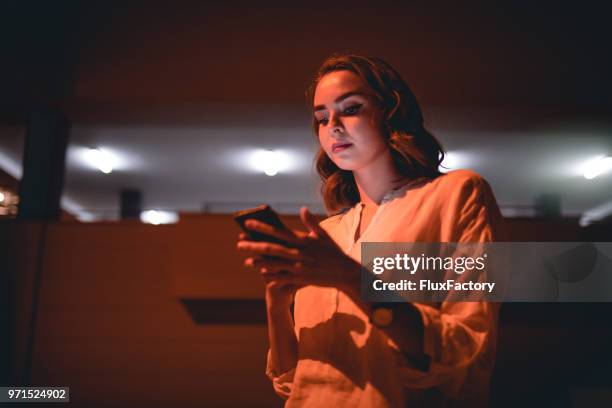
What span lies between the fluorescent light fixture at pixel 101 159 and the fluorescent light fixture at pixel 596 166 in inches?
238

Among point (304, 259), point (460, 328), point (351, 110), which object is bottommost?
point (460, 328)

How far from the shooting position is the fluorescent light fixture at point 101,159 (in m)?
4.90

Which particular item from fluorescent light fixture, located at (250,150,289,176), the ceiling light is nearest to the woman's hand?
fluorescent light fixture, located at (250,150,289,176)

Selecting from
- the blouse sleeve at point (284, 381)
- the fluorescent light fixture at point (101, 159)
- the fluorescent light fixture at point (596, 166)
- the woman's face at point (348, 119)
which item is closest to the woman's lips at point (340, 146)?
the woman's face at point (348, 119)

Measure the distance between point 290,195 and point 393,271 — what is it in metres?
5.90

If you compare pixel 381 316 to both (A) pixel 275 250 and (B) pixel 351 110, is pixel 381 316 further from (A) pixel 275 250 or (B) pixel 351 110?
(B) pixel 351 110

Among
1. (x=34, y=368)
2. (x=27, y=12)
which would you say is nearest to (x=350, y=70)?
(x=34, y=368)

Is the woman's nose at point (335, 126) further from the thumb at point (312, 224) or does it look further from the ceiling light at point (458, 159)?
the ceiling light at point (458, 159)

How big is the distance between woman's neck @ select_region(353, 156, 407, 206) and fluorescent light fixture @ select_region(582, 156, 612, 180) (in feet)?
17.0

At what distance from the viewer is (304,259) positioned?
606 mm

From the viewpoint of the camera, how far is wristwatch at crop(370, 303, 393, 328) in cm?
63

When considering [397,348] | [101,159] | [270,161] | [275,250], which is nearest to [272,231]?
[275,250]

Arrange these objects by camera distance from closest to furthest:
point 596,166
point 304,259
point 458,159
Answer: point 304,259
point 458,159
point 596,166

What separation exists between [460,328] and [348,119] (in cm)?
45
